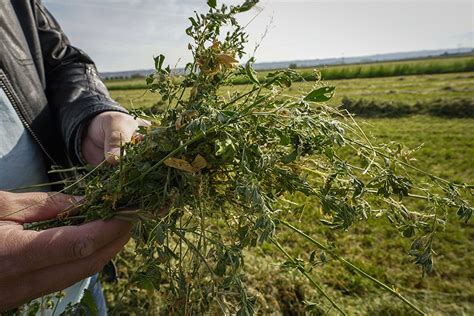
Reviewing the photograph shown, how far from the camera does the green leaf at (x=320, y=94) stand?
71 cm

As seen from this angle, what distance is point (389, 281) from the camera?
2.62 metres

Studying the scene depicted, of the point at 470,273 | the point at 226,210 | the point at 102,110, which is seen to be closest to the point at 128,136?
the point at 102,110

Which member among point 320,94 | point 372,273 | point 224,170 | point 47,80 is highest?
point 47,80

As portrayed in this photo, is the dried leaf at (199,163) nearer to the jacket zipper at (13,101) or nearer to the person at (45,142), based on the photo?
the person at (45,142)

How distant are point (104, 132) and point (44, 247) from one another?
540 mm

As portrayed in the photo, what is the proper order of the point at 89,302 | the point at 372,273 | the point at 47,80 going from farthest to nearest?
the point at 372,273 → the point at 47,80 → the point at 89,302

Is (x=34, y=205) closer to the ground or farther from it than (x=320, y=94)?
closer to the ground

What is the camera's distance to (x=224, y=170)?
0.87 meters

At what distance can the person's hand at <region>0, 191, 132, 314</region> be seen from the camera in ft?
2.83

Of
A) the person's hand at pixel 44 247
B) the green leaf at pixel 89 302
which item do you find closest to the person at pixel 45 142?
the person's hand at pixel 44 247

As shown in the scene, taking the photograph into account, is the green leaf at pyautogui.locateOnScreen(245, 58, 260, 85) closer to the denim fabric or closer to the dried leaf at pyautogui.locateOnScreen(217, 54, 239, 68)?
the dried leaf at pyautogui.locateOnScreen(217, 54, 239, 68)

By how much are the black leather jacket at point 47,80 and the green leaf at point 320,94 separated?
0.89m

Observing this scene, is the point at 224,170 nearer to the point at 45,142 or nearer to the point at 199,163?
the point at 199,163

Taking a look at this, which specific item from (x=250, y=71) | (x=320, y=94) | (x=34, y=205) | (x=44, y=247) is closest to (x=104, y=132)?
(x=34, y=205)
